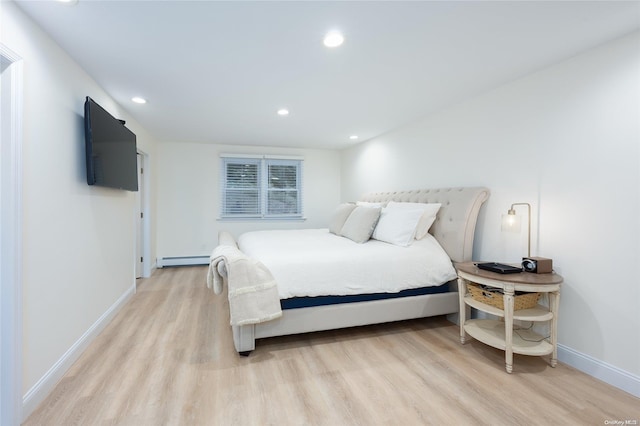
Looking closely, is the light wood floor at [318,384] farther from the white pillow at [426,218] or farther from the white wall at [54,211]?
the white pillow at [426,218]

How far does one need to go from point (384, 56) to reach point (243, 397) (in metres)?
2.50

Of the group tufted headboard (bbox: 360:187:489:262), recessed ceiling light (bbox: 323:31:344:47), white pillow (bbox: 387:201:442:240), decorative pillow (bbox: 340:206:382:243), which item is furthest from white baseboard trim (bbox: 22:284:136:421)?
tufted headboard (bbox: 360:187:489:262)

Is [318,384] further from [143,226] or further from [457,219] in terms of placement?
[143,226]

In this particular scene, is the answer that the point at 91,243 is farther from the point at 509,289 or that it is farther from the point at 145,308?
the point at 509,289

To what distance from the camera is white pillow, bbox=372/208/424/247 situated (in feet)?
9.56

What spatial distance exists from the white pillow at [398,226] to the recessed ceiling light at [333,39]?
5.85ft

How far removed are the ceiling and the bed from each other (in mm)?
1206

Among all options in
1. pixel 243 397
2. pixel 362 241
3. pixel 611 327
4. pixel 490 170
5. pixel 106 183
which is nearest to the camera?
pixel 243 397

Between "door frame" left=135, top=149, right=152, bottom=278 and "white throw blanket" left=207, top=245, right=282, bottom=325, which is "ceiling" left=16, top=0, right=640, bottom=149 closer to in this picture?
"door frame" left=135, top=149, right=152, bottom=278

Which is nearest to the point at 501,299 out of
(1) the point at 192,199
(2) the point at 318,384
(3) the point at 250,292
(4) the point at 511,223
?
(4) the point at 511,223

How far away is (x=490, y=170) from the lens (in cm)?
275

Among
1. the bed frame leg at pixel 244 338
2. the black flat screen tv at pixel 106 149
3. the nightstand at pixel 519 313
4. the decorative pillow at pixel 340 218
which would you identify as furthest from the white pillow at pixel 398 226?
the black flat screen tv at pixel 106 149

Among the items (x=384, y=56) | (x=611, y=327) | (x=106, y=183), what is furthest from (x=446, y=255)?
(x=106, y=183)

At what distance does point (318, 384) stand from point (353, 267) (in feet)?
3.09
